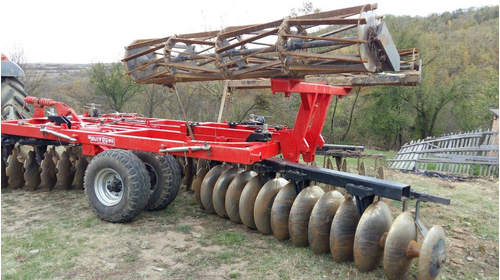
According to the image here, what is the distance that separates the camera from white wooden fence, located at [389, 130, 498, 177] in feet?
34.0

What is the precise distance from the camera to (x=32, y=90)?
18016 millimetres

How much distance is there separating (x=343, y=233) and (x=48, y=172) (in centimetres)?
480

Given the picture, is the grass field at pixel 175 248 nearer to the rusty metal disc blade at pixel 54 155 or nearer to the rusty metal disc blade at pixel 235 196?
the rusty metal disc blade at pixel 235 196

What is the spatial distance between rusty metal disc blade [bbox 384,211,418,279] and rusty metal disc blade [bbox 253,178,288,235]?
1.38 meters

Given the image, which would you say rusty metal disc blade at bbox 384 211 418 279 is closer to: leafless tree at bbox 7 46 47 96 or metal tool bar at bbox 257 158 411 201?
metal tool bar at bbox 257 158 411 201

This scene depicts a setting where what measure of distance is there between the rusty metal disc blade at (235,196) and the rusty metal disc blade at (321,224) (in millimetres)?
1116

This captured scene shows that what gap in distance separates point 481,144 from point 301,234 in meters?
10.4

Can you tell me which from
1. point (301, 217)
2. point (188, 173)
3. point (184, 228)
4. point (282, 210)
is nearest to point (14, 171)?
point (188, 173)

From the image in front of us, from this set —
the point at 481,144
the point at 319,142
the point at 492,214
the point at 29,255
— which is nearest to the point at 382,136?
the point at 481,144

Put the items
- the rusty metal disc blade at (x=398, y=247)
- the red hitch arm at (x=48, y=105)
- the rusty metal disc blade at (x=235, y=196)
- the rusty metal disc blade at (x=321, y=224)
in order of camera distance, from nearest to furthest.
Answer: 1. the rusty metal disc blade at (x=398, y=247)
2. the rusty metal disc blade at (x=321, y=224)
3. the rusty metal disc blade at (x=235, y=196)
4. the red hitch arm at (x=48, y=105)

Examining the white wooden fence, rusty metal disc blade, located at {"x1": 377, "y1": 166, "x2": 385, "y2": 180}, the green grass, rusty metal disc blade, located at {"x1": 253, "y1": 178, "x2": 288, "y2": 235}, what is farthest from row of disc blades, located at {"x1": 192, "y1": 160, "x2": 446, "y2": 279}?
the white wooden fence

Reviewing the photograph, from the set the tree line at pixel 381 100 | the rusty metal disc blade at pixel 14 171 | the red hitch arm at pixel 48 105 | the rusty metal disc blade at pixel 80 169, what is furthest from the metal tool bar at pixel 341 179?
the tree line at pixel 381 100

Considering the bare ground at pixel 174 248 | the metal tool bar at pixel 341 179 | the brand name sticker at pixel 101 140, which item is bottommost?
the bare ground at pixel 174 248

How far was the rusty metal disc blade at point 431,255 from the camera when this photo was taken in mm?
2760
